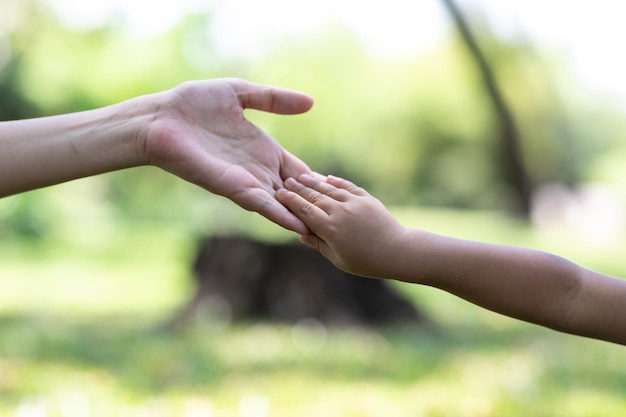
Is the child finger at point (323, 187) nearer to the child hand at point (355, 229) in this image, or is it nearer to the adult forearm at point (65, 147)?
the child hand at point (355, 229)

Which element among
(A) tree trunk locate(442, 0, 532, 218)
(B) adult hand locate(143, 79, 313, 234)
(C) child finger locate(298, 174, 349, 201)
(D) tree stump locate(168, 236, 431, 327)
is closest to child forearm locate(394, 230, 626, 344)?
(C) child finger locate(298, 174, 349, 201)

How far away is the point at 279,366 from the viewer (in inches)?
157

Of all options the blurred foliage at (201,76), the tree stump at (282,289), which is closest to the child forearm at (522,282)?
the tree stump at (282,289)

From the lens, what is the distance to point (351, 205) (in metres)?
1.85

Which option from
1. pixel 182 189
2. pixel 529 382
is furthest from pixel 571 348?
pixel 182 189

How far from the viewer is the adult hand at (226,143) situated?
194cm

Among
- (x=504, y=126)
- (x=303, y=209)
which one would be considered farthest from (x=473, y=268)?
(x=504, y=126)

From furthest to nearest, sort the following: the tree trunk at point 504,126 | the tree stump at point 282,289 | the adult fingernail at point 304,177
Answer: the tree trunk at point 504,126 < the tree stump at point 282,289 < the adult fingernail at point 304,177

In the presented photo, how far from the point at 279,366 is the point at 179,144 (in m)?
2.22

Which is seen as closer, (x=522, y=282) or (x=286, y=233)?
(x=522, y=282)

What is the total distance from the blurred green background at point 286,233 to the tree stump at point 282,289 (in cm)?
20

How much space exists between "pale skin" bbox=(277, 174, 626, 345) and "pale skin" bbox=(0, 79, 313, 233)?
4.7 inches

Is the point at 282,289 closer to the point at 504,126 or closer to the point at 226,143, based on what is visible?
the point at 226,143

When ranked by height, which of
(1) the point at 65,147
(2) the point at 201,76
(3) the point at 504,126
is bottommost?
(1) the point at 65,147
